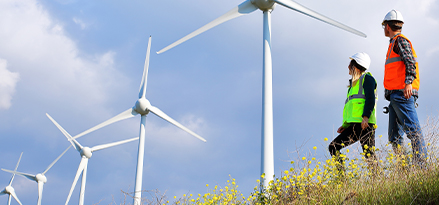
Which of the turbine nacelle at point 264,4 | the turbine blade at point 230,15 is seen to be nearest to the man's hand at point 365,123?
the turbine nacelle at point 264,4

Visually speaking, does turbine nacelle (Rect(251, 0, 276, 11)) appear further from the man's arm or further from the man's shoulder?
the man's arm

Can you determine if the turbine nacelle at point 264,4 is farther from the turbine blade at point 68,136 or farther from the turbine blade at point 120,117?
the turbine blade at point 68,136

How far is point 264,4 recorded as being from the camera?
1104 centimetres

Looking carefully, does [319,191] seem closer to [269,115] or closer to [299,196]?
[299,196]

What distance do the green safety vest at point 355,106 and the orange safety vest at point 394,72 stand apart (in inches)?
12.4

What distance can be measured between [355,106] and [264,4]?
5.52m

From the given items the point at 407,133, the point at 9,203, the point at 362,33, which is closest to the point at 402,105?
the point at 407,133

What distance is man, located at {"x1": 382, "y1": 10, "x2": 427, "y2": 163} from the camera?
5.78m

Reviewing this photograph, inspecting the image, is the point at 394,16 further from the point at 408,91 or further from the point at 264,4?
the point at 264,4

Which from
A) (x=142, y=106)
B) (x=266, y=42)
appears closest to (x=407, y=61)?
(x=266, y=42)

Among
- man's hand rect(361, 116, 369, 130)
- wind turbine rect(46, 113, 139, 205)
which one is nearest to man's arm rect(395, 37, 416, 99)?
man's hand rect(361, 116, 369, 130)

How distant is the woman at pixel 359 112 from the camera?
6.13 metres

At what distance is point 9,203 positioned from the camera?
40.8 m

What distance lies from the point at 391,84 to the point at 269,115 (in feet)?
11.0
